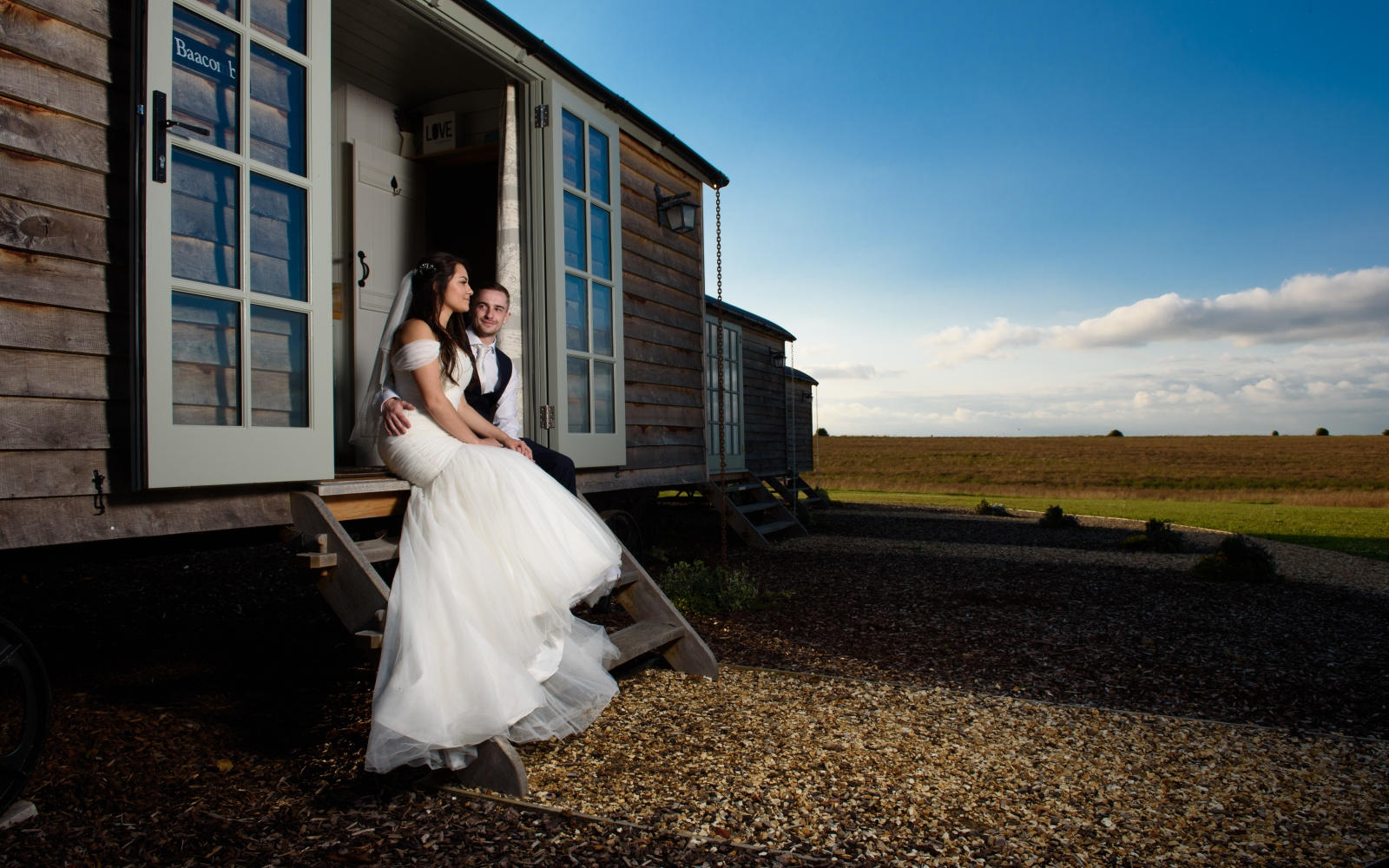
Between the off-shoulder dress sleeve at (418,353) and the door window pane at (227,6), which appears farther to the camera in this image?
the off-shoulder dress sleeve at (418,353)

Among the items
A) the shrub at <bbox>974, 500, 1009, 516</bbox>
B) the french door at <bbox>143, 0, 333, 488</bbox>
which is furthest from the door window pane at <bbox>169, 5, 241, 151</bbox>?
the shrub at <bbox>974, 500, 1009, 516</bbox>

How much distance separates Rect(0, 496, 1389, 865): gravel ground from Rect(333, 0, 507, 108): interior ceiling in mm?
3114

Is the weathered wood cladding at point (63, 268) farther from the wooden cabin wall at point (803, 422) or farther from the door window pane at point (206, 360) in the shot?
the wooden cabin wall at point (803, 422)

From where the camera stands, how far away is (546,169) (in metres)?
4.73

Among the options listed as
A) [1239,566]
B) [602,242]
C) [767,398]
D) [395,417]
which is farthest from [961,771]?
[767,398]

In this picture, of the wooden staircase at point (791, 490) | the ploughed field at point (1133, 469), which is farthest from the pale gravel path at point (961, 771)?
the ploughed field at point (1133, 469)

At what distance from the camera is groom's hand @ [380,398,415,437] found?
2.96 m

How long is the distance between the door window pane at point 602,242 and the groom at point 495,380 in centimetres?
162

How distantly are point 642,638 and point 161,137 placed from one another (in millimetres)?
2537

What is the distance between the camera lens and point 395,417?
2.97 meters

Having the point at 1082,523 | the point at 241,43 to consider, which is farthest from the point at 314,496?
the point at 1082,523

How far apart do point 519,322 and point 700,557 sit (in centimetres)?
375

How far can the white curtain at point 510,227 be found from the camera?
182 inches

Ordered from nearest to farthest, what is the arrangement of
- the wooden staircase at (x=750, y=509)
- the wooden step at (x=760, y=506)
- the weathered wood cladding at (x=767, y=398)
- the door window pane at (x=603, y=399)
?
the door window pane at (x=603, y=399) → the wooden staircase at (x=750, y=509) → the wooden step at (x=760, y=506) → the weathered wood cladding at (x=767, y=398)
